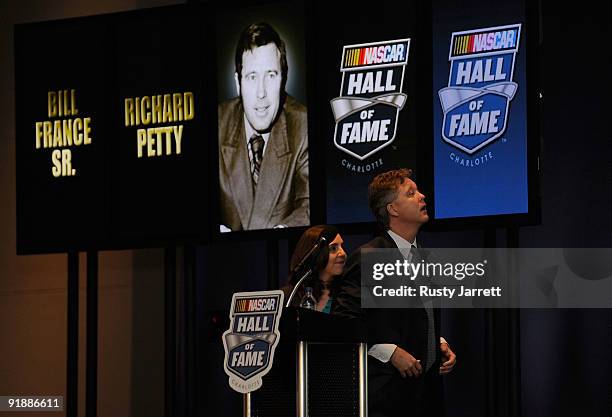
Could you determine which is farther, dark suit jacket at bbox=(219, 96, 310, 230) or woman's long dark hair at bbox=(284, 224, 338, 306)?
dark suit jacket at bbox=(219, 96, 310, 230)

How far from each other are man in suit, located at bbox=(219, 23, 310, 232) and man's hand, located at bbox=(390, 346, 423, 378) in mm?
2629

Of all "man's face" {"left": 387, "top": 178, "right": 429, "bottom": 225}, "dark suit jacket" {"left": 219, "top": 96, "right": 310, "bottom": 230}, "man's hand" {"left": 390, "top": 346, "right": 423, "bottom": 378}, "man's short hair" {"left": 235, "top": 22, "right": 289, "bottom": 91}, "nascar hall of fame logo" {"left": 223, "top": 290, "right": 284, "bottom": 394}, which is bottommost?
"man's hand" {"left": 390, "top": 346, "right": 423, "bottom": 378}

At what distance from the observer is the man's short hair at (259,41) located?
266 inches

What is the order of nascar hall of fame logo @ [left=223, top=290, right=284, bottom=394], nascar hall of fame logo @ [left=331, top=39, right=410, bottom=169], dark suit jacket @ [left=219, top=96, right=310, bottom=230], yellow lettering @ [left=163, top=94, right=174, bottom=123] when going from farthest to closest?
yellow lettering @ [left=163, top=94, right=174, bottom=123], dark suit jacket @ [left=219, top=96, right=310, bottom=230], nascar hall of fame logo @ [left=331, top=39, right=410, bottom=169], nascar hall of fame logo @ [left=223, top=290, right=284, bottom=394]

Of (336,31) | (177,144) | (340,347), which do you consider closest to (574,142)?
(336,31)

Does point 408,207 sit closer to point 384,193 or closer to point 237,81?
point 384,193

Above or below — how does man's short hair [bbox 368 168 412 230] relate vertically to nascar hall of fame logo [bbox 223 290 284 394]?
above

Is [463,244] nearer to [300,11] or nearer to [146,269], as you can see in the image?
[300,11]

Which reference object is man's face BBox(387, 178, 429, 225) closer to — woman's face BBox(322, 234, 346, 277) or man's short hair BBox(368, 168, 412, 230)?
man's short hair BBox(368, 168, 412, 230)

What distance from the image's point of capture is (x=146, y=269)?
8.30 metres

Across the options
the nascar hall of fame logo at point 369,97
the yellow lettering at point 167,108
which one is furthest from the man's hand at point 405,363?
the yellow lettering at point 167,108

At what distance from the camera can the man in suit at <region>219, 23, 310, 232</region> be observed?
667 centimetres

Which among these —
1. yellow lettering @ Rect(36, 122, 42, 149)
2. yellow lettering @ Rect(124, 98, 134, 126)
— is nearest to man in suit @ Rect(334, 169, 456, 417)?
yellow lettering @ Rect(124, 98, 134, 126)

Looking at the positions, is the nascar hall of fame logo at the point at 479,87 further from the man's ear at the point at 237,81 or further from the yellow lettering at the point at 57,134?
the yellow lettering at the point at 57,134
